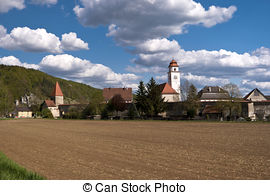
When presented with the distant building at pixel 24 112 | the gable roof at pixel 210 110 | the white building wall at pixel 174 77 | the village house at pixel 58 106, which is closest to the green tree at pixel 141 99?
the gable roof at pixel 210 110

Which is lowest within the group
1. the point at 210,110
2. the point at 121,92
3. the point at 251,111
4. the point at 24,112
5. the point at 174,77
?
the point at 24,112

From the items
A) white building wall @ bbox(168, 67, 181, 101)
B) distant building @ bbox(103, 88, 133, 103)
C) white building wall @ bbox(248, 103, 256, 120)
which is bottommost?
white building wall @ bbox(248, 103, 256, 120)

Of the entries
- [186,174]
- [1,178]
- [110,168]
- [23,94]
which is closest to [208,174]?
[186,174]

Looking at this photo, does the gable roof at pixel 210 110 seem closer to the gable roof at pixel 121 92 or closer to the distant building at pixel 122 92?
the distant building at pixel 122 92

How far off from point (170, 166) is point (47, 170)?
4976mm

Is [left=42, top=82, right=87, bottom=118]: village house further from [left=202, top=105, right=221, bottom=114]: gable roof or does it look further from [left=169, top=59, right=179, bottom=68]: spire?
[left=169, top=59, right=179, bottom=68]: spire

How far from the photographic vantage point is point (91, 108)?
7712 centimetres

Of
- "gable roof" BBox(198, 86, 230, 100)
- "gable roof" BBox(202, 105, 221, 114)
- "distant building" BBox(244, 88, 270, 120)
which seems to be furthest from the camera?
"gable roof" BBox(198, 86, 230, 100)

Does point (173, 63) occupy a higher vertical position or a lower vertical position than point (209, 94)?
higher

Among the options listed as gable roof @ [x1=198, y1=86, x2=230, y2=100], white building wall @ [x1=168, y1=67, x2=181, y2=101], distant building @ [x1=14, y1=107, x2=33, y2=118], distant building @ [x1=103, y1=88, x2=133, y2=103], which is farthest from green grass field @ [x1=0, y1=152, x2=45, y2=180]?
distant building @ [x1=14, y1=107, x2=33, y2=118]

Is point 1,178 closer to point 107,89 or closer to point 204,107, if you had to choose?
point 204,107

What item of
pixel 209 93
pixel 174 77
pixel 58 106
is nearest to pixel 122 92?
pixel 174 77

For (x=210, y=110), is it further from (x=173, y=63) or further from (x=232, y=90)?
(x=173, y=63)

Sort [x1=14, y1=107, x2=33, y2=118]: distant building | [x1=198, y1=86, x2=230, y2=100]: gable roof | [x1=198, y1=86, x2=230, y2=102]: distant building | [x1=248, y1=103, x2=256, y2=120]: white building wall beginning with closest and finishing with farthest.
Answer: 1. [x1=248, y1=103, x2=256, y2=120]: white building wall
2. [x1=198, y1=86, x2=230, y2=102]: distant building
3. [x1=198, y1=86, x2=230, y2=100]: gable roof
4. [x1=14, y1=107, x2=33, y2=118]: distant building
